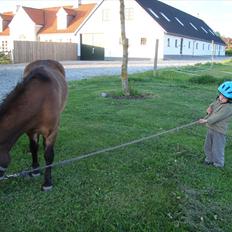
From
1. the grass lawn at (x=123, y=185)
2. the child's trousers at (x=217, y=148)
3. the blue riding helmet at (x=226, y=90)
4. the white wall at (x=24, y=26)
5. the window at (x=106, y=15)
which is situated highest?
the window at (x=106, y=15)

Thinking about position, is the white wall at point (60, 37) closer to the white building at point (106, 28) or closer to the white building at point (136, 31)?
the white building at point (106, 28)

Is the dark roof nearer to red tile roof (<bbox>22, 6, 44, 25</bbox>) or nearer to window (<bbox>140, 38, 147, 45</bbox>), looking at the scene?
window (<bbox>140, 38, 147, 45</bbox>)

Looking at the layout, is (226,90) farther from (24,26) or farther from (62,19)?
(24,26)

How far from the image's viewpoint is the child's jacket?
5.40m

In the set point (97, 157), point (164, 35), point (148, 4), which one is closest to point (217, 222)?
point (97, 157)

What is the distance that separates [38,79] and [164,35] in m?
39.1

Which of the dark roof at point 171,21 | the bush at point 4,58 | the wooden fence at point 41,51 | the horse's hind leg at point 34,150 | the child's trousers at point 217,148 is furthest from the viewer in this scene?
the dark roof at point 171,21

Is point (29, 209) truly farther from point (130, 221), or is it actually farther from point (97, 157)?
point (97, 157)

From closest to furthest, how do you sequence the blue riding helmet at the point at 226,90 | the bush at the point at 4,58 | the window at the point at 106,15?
the blue riding helmet at the point at 226,90 → the bush at the point at 4,58 → the window at the point at 106,15

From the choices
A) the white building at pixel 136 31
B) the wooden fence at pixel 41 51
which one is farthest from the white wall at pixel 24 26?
the wooden fence at pixel 41 51

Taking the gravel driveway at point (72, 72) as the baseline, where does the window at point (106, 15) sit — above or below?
above

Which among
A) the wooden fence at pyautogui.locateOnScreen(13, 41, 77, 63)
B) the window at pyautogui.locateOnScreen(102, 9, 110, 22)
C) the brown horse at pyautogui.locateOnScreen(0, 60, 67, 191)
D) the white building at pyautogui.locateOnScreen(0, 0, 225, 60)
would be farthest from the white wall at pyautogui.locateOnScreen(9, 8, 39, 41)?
the brown horse at pyautogui.locateOnScreen(0, 60, 67, 191)

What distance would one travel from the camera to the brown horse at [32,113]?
388 centimetres

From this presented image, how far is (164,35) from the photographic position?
4206cm
